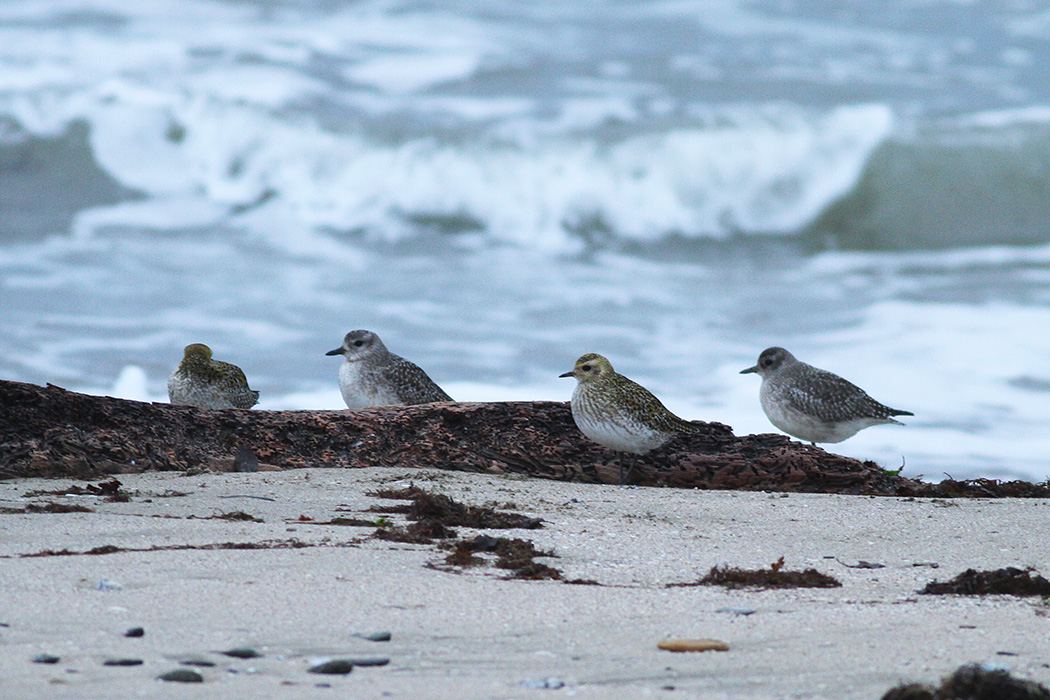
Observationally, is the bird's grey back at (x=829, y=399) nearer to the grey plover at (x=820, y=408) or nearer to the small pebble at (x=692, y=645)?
the grey plover at (x=820, y=408)

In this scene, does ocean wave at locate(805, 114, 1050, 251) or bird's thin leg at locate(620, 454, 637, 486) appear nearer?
bird's thin leg at locate(620, 454, 637, 486)

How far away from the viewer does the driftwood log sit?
5672 mm

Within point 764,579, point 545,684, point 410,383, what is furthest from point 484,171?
point 545,684

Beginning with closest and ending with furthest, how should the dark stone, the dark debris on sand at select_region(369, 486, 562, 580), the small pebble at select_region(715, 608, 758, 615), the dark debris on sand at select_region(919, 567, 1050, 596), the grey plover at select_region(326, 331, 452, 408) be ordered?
the dark stone < the small pebble at select_region(715, 608, 758, 615) < the dark debris on sand at select_region(919, 567, 1050, 596) < the dark debris on sand at select_region(369, 486, 562, 580) < the grey plover at select_region(326, 331, 452, 408)

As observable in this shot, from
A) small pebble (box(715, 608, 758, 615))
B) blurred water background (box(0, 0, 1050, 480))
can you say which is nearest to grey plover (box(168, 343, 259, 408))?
blurred water background (box(0, 0, 1050, 480))

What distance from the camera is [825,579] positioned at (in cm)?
418

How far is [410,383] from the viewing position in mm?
8102

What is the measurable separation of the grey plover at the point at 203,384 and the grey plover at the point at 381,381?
2.33 ft

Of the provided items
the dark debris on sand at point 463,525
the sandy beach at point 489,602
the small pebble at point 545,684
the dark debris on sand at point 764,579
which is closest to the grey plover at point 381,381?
the sandy beach at point 489,602

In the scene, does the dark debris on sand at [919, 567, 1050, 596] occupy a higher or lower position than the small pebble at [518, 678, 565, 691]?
higher

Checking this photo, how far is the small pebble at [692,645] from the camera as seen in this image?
3299 mm

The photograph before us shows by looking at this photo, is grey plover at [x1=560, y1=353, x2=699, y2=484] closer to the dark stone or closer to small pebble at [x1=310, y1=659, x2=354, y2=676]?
the dark stone

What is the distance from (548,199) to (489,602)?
14.8 meters

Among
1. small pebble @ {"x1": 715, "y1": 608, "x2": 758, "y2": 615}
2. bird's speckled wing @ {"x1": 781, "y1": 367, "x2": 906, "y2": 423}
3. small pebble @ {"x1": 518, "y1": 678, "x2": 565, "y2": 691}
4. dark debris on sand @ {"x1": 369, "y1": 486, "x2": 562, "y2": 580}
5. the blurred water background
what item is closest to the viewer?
small pebble @ {"x1": 518, "y1": 678, "x2": 565, "y2": 691}
